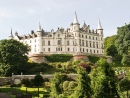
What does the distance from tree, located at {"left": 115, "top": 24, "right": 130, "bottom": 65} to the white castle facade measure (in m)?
8.81

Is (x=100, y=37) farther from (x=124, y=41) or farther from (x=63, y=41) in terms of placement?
(x=124, y=41)

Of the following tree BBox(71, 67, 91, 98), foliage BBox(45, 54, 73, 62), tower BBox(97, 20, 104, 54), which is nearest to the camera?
tree BBox(71, 67, 91, 98)

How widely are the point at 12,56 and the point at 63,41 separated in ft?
75.4

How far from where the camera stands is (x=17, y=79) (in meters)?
70.9

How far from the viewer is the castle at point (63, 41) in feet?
322

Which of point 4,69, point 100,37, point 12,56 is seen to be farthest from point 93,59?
point 4,69

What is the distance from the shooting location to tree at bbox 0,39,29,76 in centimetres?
7759

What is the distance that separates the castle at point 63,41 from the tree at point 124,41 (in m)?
8.81

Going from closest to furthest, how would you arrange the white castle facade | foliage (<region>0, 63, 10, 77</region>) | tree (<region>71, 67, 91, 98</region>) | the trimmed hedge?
tree (<region>71, 67, 91, 98</region>) < foliage (<region>0, 63, 10, 77</region>) < the trimmed hedge < the white castle facade

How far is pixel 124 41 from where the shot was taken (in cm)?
9156

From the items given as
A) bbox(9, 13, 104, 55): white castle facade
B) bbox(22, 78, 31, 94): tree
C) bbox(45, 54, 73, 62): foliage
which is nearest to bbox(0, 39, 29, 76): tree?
bbox(22, 78, 31, 94): tree

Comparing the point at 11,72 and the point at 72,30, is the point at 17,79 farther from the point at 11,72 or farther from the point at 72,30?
the point at 72,30

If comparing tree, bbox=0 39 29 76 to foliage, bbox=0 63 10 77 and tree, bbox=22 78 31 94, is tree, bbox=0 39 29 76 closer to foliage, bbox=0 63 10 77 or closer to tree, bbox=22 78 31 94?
foliage, bbox=0 63 10 77

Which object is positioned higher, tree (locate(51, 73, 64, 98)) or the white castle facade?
the white castle facade
